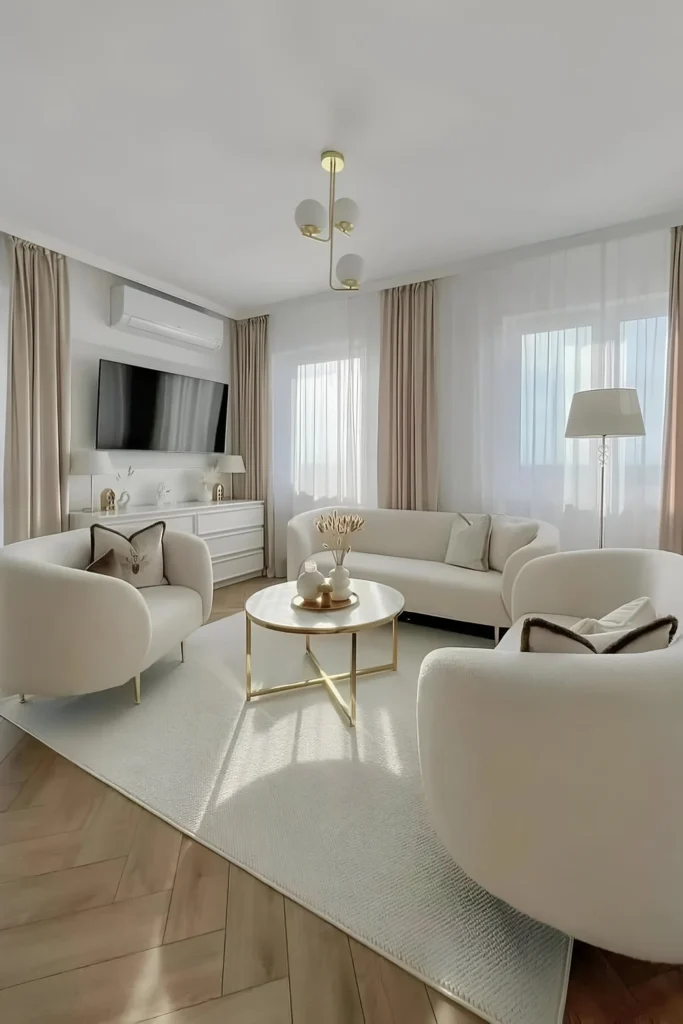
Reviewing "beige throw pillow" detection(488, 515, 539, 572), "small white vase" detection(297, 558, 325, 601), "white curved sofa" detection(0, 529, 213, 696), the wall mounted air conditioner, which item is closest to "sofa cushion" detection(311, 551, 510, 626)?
"beige throw pillow" detection(488, 515, 539, 572)

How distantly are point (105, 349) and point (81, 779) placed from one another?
344 cm

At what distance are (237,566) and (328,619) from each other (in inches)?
107

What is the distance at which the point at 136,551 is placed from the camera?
107 inches

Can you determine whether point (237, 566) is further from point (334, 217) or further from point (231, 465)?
point (334, 217)

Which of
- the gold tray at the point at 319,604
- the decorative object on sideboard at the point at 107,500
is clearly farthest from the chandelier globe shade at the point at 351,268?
the decorative object on sideboard at the point at 107,500

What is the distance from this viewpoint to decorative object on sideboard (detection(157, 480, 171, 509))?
→ 4594 mm

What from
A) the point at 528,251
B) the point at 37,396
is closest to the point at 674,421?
the point at 528,251

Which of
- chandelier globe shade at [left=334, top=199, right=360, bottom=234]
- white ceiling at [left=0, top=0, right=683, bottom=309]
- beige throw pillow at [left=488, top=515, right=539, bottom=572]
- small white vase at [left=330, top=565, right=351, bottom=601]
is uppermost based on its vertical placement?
white ceiling at [left=0, top=0, right=683, bottom=309]

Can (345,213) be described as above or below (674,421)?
above

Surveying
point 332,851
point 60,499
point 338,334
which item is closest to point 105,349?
point 60,499

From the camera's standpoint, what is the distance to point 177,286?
452 centimetres

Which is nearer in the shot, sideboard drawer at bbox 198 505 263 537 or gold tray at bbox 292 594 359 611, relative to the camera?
gold tray at bbox 292 594 359 611

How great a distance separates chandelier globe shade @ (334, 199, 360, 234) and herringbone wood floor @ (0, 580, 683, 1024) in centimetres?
267

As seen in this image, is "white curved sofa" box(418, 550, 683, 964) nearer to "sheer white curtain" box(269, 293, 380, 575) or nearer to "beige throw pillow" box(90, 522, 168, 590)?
"beige throw pillow" box(90, 522, 168, 590)
